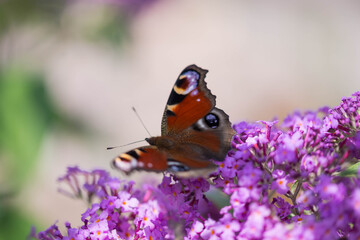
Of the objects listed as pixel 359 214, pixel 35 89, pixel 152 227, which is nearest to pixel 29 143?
pixel 35 89

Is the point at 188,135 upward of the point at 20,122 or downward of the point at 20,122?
downward

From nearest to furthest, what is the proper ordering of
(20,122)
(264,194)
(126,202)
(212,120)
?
(264,194), (126,202), (212,120), (20,122)

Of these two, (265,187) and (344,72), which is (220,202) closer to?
(265,187)

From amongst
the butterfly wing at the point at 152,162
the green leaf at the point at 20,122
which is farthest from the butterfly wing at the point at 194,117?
the green leaf at the point at 20,122

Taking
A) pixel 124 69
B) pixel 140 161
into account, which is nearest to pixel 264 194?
pixel 140 161

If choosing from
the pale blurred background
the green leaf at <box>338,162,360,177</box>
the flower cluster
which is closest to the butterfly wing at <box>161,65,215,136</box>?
the flower cluster

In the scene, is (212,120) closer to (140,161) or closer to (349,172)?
(140,161)

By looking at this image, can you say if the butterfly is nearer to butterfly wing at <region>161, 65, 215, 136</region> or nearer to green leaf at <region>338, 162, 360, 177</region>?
butterfly wing at <region>161, 65, 215, 136</region>

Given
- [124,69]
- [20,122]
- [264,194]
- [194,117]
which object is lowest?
[124,69]
